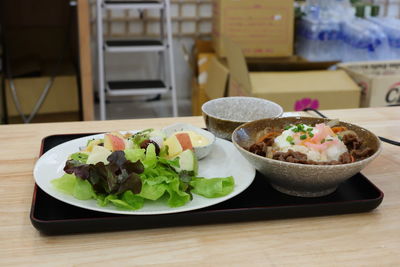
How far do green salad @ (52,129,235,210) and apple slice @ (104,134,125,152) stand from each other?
27 mm

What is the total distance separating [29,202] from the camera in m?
0.77

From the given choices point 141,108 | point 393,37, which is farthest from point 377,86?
point 141,108

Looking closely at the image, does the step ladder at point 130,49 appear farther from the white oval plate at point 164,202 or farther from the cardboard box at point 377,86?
the white oval plate at point 164,202

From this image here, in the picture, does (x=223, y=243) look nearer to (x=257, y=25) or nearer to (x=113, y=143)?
(x=113, y=143)

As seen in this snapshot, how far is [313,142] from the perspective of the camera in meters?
0.79

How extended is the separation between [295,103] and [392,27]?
90 centimetres

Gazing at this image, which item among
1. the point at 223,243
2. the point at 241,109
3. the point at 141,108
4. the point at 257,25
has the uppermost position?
the point at 257,25

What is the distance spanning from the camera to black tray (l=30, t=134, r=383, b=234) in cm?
69

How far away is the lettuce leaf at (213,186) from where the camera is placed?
29.2 inches

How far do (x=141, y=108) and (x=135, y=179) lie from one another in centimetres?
260

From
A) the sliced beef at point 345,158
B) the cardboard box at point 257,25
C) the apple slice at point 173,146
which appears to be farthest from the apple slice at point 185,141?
the cardboard box at point 257,25

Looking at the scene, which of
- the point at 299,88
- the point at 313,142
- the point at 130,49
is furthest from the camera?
the point at 130,49

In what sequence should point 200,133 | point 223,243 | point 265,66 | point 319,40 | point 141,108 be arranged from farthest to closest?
point 141,108, point 319,40, point 265,66, point 200,133, point 223,243

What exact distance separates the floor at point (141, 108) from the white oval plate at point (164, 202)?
2.14 meters
